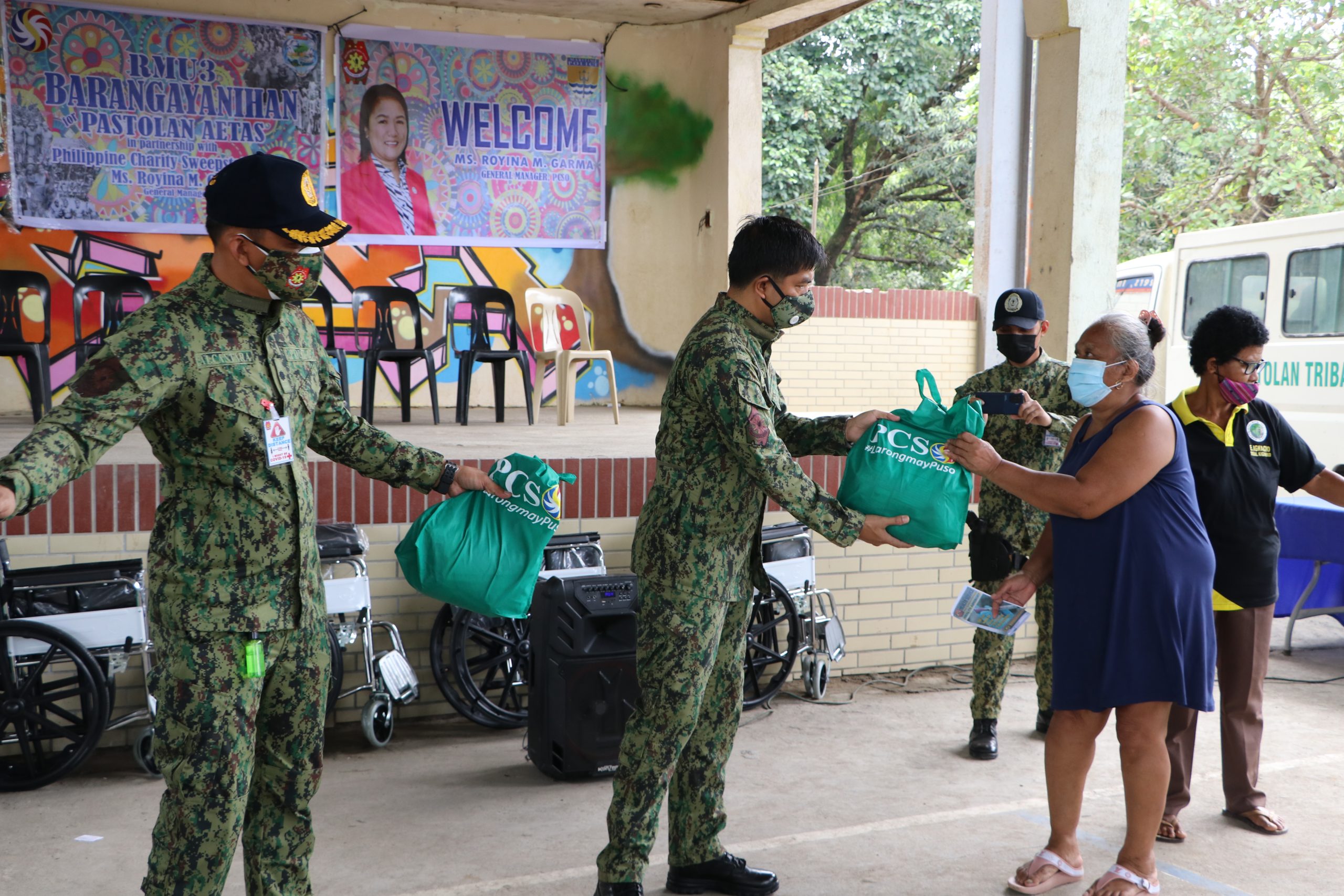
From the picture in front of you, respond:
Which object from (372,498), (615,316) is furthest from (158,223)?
(372,498)

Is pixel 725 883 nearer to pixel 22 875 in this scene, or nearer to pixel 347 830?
pixel 347 830

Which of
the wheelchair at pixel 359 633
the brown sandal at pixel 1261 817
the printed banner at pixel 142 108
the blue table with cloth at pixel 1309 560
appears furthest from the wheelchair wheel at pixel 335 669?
the printed banner at pixel 142 108

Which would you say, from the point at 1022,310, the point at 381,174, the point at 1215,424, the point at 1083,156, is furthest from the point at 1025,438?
the point at 381,174

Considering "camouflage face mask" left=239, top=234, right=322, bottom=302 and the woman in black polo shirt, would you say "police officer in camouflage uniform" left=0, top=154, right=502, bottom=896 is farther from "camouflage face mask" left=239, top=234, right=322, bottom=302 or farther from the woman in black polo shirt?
the woman in black polo shirt

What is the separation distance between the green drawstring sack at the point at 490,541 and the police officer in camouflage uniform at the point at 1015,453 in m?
2.12

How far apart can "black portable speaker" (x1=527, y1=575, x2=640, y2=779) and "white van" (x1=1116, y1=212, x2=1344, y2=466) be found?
6.15m

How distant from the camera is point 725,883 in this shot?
3.12m

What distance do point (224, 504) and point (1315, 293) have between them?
30.1 ft

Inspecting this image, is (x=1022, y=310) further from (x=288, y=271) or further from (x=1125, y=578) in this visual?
(x=288, y=271)

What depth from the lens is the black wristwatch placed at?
269 cm

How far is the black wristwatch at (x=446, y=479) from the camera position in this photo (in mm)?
2691

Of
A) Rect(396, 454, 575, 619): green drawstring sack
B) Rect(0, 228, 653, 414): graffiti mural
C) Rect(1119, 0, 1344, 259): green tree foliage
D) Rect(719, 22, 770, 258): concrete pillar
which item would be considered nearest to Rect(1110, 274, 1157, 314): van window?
Rect(719, 22, 770, 258): concrete pillar

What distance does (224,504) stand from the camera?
2.24m

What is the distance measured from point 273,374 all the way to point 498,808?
6.82 ft
